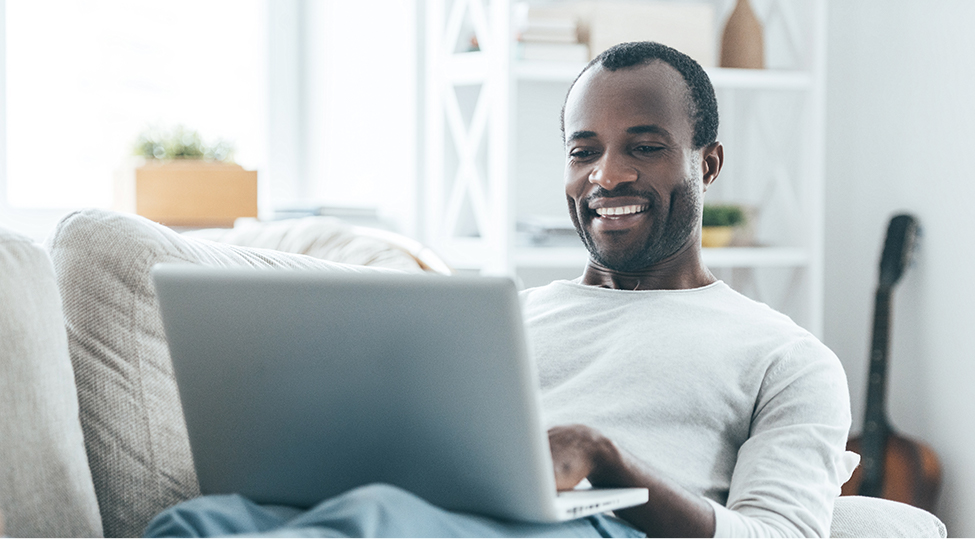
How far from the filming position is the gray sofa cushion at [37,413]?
2.79 feet

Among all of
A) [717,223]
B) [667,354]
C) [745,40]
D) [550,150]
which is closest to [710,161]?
[667,354]

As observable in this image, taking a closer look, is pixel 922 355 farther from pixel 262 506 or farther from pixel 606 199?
pixel 262 506

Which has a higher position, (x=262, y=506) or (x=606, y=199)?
(x=606, y=199)

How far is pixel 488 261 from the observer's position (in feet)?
8.05

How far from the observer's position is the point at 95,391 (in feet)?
3.24

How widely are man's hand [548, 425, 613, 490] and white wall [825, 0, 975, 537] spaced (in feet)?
6.33

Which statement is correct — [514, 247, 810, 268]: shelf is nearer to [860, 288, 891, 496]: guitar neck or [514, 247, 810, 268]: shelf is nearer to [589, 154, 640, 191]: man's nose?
[860, 288, 891, 496]: guitar neck

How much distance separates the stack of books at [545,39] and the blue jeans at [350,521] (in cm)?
179

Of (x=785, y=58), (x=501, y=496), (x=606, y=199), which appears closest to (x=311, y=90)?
(x=785, y=58)

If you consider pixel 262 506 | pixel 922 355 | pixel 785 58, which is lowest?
pixel 922 355

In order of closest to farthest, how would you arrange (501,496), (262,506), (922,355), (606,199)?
1. (501,496)
2. (262,506)
3. (606,199)
4. (922,355)

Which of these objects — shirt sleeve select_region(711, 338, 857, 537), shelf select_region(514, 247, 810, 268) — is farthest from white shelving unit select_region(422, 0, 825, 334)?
shirt sleeve select_region(711, 338, 857, 537)

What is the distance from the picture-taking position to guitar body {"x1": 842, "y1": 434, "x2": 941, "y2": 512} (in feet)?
8.02

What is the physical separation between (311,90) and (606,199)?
2.10 meters
